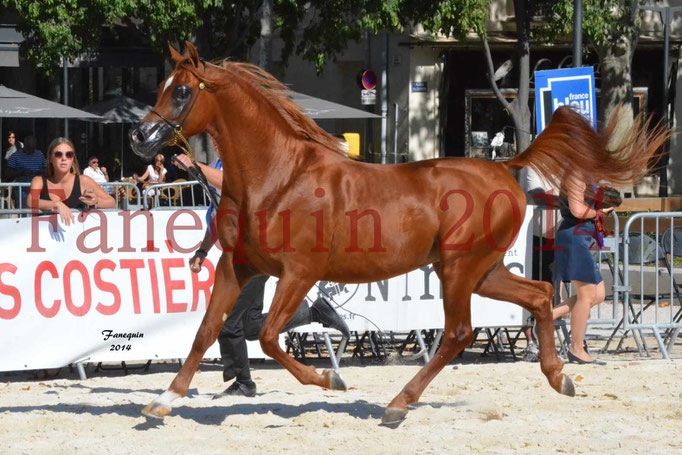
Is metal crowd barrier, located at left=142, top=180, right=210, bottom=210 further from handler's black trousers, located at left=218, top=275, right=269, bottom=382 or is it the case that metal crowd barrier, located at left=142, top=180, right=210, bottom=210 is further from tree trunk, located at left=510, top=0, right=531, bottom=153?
tree trunk, located at left=510, top=0, right=531, bottom=153

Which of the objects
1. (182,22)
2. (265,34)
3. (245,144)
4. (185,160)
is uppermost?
(182,22)

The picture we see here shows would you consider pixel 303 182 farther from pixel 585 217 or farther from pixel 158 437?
pixel 585 217

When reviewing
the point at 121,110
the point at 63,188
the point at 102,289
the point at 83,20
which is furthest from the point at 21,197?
the point at 121,110

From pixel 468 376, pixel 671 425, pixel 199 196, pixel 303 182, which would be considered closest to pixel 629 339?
pixel 468 376

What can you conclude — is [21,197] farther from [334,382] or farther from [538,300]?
[538,300]

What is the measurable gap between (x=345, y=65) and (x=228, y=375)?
78.1 feet

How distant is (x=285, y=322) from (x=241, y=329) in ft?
4.35

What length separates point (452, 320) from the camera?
274 inches

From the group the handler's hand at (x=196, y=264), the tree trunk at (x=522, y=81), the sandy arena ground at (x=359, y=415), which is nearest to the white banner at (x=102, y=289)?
the sandy arena ground at (x=359, y=415)

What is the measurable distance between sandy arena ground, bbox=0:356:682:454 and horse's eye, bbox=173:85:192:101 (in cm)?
A: 187

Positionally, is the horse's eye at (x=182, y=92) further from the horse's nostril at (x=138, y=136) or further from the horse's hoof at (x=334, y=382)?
the horse's hoof at (x=334, y=382)

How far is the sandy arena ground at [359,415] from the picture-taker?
6.16 metres

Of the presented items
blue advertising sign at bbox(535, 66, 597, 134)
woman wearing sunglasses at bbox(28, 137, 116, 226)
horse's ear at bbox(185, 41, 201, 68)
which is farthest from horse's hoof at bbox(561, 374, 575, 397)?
blue advertising sign at bbox(535, 66, 597, 134)

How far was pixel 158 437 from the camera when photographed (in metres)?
6.30
